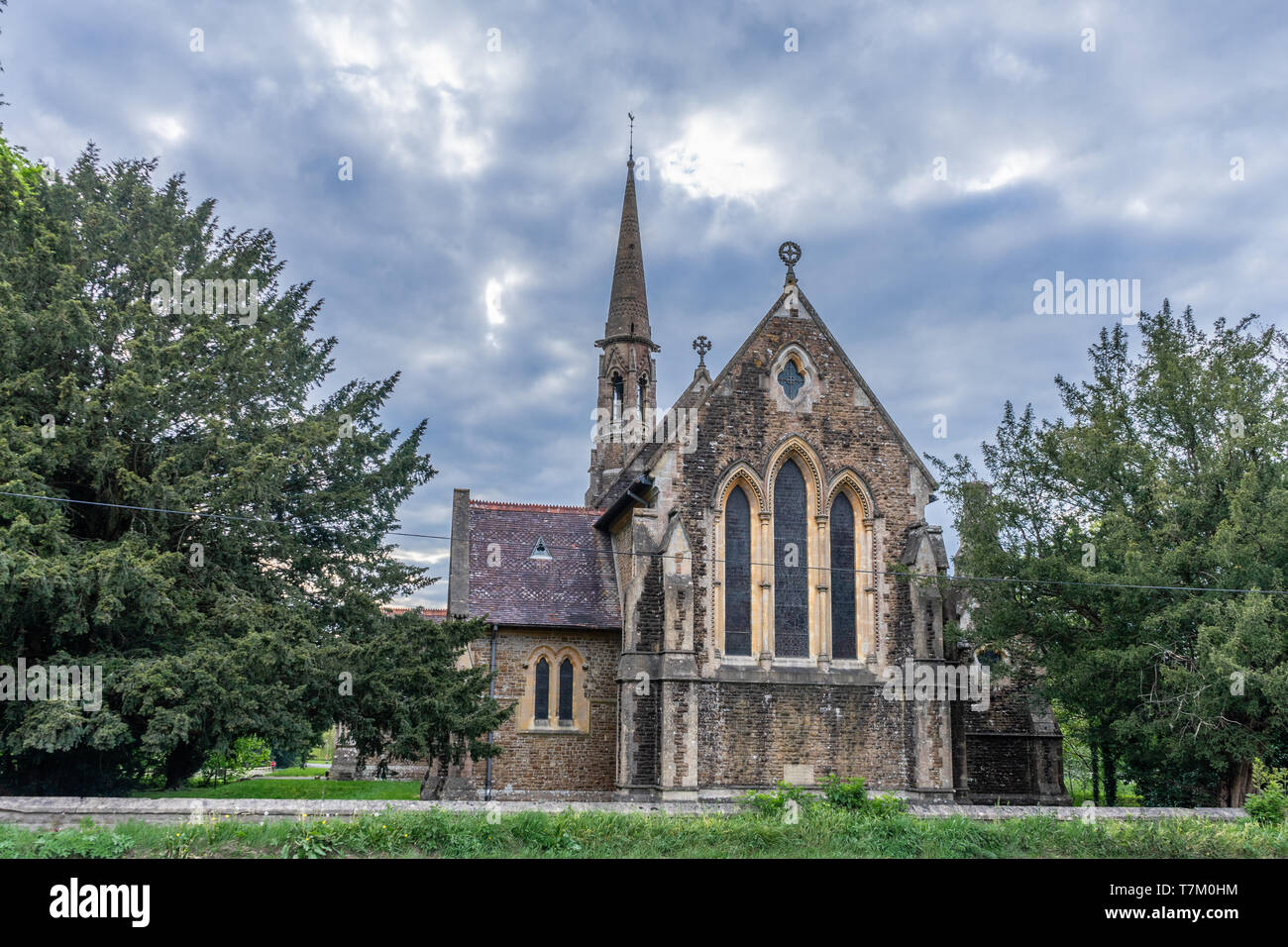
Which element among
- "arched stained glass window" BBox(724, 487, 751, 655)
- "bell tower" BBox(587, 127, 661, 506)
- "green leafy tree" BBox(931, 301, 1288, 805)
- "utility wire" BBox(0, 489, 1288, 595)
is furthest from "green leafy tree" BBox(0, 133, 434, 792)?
"bell tower" BBox(587, 127, 661, 506)

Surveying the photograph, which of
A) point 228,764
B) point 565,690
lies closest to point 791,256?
point 565,690

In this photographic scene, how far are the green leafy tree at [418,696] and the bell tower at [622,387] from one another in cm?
2020

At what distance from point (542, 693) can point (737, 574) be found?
6.28m

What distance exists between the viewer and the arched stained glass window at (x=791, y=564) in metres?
22.0

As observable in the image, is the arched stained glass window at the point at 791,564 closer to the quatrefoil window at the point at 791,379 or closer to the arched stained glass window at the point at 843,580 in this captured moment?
the arched stained glass window at the point at 843,580

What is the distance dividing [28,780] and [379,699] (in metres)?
6.45

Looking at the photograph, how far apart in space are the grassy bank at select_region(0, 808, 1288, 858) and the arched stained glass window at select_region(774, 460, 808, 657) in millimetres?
7416

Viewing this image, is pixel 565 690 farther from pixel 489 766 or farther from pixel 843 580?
pixel 843 580

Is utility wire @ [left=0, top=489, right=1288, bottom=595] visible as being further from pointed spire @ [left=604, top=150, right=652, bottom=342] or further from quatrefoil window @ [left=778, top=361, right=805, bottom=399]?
pointed spire @ [left=604, top=150, right=652, bottom=342]

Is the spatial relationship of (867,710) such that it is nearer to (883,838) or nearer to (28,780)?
(883,838)

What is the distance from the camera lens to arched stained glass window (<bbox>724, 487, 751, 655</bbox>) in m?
21.8

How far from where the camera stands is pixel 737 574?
869 inches

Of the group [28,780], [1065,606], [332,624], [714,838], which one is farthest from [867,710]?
[28,780]

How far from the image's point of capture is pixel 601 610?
83.2 feet
